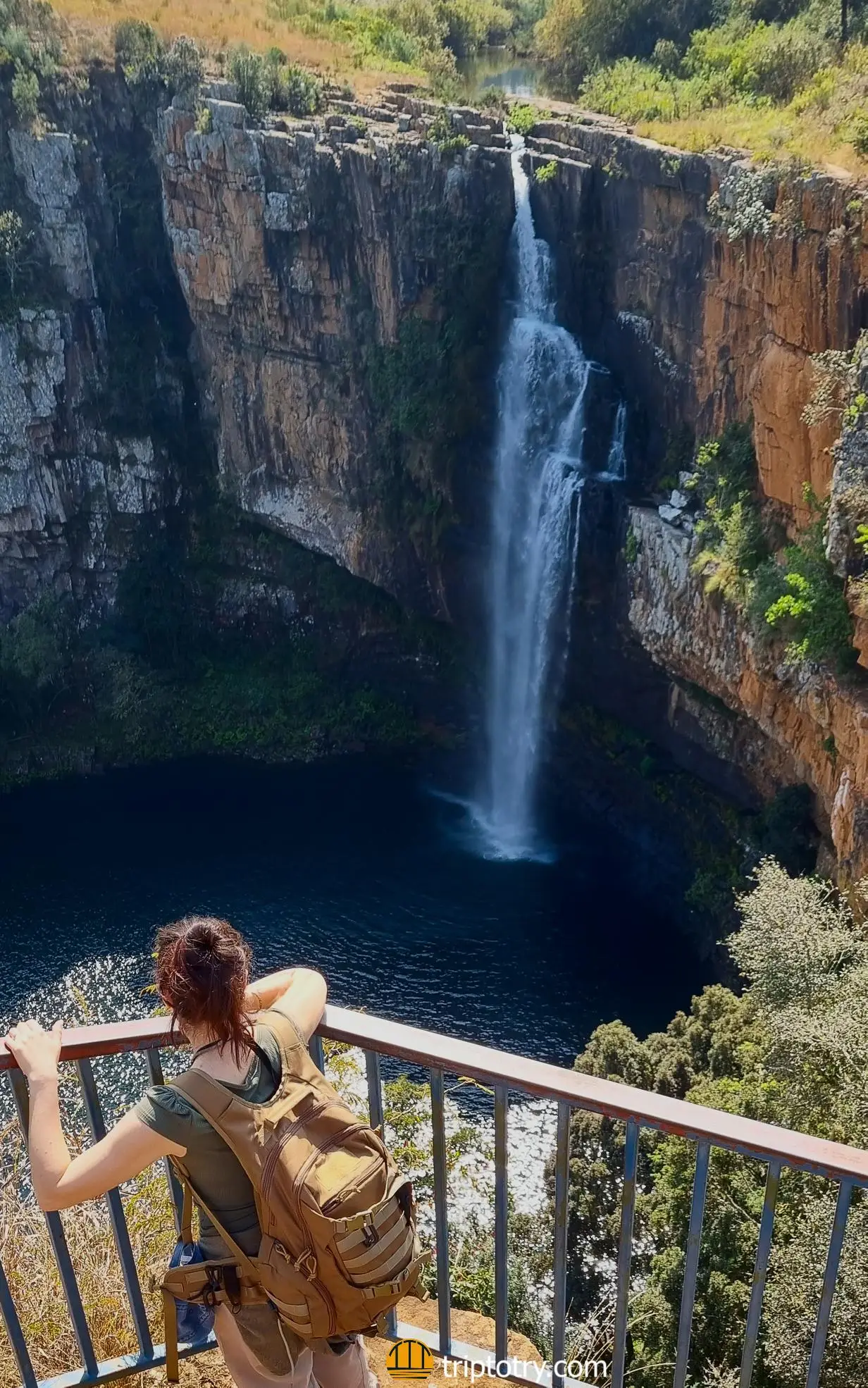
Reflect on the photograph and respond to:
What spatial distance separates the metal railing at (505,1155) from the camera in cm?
321

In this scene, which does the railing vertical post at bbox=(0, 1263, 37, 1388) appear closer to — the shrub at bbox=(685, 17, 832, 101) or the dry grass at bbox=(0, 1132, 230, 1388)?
the dry grass at bbox=(0, 1132, 230, 1388)

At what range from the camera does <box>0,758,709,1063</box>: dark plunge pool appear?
2167 cm

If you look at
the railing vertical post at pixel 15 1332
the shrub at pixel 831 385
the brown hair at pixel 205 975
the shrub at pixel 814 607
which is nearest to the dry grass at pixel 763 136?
the shrub at pixel 831 385

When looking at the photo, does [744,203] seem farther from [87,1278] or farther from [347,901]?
[87,1278]

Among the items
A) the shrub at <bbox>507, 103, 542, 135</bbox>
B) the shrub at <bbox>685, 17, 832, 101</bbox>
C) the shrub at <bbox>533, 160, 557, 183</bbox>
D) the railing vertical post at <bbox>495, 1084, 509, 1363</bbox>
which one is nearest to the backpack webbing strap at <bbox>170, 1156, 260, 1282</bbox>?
the railing vertical post at <bbox>495, 1084, 509, 1363</bbox>

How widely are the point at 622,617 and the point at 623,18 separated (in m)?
15.5

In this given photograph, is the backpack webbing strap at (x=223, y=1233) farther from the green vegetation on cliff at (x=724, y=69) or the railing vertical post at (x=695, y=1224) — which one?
the green vegetation on cliff at (x=724, y=69)

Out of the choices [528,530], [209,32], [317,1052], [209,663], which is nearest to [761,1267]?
[317,1052]

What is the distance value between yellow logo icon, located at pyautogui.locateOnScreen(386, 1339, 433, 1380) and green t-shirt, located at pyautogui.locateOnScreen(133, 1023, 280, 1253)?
1326mm

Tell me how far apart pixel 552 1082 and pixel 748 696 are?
1782cm

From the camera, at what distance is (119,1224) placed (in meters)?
3.84

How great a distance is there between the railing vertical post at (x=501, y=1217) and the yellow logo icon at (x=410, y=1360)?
0.91 feet

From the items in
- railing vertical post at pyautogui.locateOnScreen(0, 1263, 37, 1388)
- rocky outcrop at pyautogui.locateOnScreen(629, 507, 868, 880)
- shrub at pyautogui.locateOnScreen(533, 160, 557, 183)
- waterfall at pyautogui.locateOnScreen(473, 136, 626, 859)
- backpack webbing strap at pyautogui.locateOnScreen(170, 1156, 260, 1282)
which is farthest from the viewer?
waterfall at pyautogui.locateOnScreen(473, 136, 626, 859)

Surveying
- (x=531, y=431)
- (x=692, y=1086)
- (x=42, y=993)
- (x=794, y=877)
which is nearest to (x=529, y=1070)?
(x=692, y=1086)
